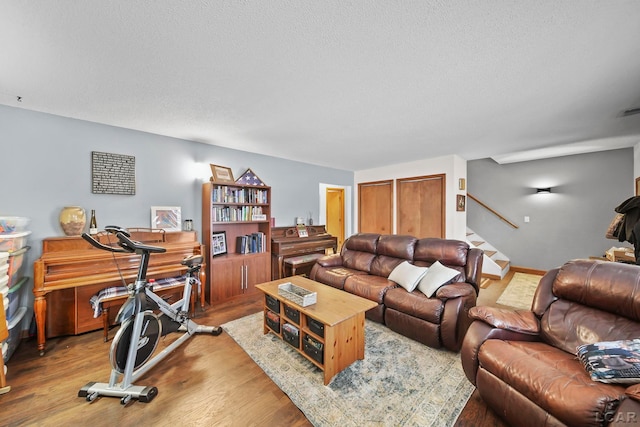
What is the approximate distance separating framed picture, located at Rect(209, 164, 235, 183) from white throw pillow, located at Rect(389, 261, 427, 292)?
2690mm

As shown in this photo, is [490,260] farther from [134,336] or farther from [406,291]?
[134,336]

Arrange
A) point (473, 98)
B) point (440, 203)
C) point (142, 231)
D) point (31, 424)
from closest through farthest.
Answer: point (31, 424) → point (473, 98) → point (142, 231) → point (440, 203)

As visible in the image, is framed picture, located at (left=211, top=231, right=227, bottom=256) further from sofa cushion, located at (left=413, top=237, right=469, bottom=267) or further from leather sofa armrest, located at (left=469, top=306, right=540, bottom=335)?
leather sofa armrest, located at (left=469, top=306, right=540, bottom=335)

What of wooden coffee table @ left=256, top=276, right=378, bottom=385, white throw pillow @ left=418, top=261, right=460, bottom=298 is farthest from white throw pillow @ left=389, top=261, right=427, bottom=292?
wooden coffee table @ left=256, top=276, right=378, bottom=385

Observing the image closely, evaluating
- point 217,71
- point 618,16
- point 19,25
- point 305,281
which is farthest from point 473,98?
point 19,25

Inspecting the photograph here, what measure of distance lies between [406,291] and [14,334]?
3813 millimetres

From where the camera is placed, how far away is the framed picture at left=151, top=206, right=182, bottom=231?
3225 millimetres

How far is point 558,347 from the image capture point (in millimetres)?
1643

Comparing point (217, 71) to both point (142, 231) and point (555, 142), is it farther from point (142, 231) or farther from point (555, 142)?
point (555, 142)

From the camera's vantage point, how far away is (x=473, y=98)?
2230 millimetres

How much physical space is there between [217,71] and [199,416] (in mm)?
2399

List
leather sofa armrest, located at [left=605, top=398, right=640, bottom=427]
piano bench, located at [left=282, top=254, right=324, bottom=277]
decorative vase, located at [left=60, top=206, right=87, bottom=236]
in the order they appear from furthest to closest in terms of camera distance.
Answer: piano bench, located at [left=282, top=254, right=324, bottom=277] → decorative vase, located at [left=60, top=206, right=87, bottom=236] → leather sofa armrest, located at [left=605, top=398, right=640, bottom=427]

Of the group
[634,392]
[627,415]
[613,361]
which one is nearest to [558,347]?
[613,361]

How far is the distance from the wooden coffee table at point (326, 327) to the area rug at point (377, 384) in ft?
0.36
